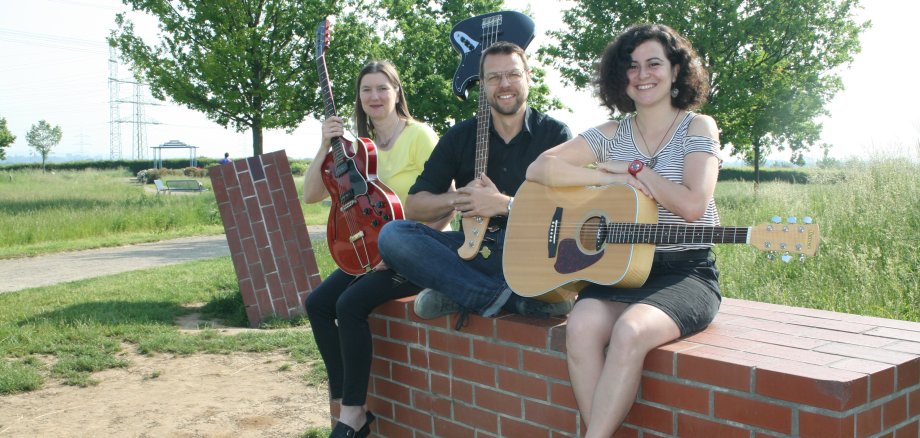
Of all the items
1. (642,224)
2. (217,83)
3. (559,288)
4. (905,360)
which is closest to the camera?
(905,360)

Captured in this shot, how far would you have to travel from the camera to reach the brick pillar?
6.80m

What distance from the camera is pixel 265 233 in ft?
22.4

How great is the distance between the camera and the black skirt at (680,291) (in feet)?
8.35

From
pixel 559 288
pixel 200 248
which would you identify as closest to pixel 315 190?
pixel 559 288

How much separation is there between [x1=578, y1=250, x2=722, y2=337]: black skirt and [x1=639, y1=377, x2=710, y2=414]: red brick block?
7.5 inches

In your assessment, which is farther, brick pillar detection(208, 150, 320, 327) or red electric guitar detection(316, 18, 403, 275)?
brick pillar detection(208, 150, 320, 327)

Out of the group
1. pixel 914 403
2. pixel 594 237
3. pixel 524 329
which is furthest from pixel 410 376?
pixel 914 403

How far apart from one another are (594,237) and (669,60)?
787 millimetres

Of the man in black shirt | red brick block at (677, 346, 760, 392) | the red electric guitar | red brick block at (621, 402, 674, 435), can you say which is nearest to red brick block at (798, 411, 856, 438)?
red brick block at (677, 346, 760, 392)

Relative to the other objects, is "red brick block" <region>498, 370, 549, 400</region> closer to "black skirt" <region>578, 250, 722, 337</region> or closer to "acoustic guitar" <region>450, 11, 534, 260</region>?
"black skirt" <region>578, 250, 722, 337</region>

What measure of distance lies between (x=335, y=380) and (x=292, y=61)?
17.3 m

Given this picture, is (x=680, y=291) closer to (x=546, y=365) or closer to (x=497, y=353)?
(x=546, y=365)

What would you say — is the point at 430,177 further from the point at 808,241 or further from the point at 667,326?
the point at 808,241

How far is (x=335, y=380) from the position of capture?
3713 millimetres
